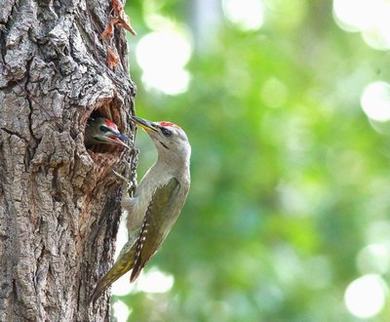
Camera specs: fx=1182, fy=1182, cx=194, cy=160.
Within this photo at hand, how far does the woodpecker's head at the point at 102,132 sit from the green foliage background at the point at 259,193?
282 cm

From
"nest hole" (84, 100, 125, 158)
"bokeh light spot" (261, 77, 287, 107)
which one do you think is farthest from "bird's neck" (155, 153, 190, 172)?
"bokeh light spot" (261, 77, 287, 107)

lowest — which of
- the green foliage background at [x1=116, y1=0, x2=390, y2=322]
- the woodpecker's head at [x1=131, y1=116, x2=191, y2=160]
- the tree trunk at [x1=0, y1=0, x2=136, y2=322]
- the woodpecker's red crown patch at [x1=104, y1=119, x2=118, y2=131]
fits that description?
the tree trunk at [x1=0, y1=0, x2=136, y2=322]

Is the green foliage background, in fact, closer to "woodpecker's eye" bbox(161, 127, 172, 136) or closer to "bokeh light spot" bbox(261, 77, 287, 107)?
"bokeh light spot" bbox(261, 77, 287, 107)

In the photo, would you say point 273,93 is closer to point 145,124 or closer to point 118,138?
point 145,124

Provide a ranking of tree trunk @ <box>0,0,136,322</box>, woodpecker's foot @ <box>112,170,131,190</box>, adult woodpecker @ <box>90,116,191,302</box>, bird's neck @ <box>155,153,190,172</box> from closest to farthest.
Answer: tree trunk @ <box>0,0,136,322</box> < woodpecker's foot @ <box>112,170,131,190</box> < adult woodpecker @ <box>90,116,191,302</box> < bird's neck @ <box>155,153,190,172</box>

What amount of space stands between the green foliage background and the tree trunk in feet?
9.65

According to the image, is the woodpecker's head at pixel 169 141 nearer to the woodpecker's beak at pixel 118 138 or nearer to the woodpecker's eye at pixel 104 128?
the woodpecker's beak at pixel 118 138

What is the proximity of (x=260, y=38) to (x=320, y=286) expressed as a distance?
2.56 meters

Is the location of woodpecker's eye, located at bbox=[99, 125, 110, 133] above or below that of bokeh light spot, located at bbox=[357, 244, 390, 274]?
below

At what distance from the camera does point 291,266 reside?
11055mm

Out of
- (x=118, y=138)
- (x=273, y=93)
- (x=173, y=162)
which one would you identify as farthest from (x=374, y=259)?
(x=118, y=138)

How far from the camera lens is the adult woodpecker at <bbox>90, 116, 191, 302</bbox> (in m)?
6.35

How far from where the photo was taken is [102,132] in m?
5.62

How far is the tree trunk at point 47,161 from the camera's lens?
5.17 metres
